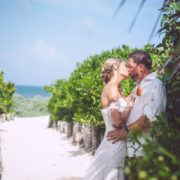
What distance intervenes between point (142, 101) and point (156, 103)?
30cm

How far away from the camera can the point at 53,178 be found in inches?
239

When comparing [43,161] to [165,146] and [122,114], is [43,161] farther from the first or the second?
[165,146]

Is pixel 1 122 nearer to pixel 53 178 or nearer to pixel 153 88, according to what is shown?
pixel 53 178

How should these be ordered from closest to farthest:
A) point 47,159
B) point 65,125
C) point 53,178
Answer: point 53,178
point 47,159
point 65,125

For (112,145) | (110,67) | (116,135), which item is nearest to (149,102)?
(116,135)

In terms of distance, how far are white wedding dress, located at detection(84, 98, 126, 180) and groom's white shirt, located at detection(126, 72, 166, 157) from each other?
0.21m

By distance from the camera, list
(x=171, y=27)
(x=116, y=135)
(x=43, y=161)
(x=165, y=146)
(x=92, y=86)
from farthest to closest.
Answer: (x=43, y=161) → (x=92, y=86) → (x=116, y=135) → (x=171, y=27) → (x=165, y=146)

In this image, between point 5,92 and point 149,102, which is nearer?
point 149,102

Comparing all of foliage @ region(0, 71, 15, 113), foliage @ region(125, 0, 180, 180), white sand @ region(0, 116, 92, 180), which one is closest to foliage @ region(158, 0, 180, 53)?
foliage @ region(125, 0, 180, 180)

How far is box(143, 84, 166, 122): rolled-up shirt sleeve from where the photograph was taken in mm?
2124

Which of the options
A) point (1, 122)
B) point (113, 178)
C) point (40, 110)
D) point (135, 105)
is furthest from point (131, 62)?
point (40, 110)

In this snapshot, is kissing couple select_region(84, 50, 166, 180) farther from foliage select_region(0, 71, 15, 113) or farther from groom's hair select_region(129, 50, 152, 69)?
foliage select_region(0, 71, 15, 113)

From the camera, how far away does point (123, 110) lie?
2.57 metres

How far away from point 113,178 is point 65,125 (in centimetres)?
1095
